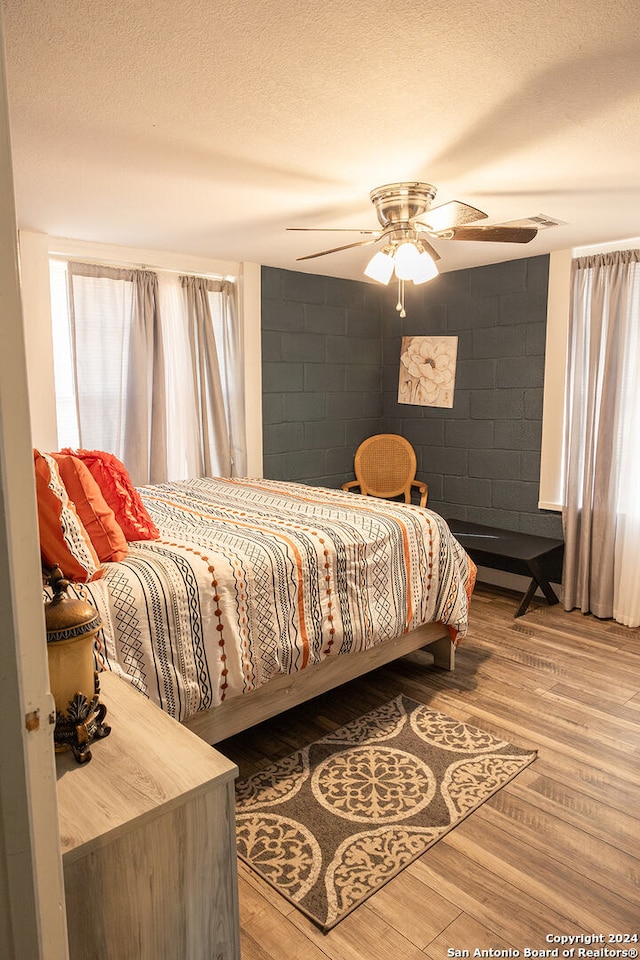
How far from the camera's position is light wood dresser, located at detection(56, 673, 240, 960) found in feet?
3.78

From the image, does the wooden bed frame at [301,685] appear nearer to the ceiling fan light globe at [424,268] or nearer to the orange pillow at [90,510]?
the orange pillow at [90,510]

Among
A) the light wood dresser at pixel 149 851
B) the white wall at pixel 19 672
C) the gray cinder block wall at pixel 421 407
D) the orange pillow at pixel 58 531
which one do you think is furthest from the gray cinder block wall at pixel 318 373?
the white wall at pixel 19 672

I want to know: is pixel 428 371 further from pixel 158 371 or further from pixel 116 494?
pixel 116 494

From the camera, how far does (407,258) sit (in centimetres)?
275

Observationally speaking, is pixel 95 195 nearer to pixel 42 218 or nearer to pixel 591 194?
pixel 42 218

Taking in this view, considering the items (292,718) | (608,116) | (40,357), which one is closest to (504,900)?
(292,718)

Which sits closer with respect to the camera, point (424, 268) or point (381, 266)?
point (424, 268)

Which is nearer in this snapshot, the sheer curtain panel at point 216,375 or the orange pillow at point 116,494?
the orange pillow at point 116,494

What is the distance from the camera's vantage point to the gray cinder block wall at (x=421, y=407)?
4.54 meters

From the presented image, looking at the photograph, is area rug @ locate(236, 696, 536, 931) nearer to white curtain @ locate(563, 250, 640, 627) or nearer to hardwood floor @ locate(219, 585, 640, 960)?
hardwood floor @ locate(219, 585, 640, 960)

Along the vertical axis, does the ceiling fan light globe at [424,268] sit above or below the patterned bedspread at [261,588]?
above

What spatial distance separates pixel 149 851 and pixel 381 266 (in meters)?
2.54

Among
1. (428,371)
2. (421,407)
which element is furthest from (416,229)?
(421,407)

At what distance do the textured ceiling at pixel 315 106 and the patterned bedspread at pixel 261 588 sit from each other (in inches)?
59.1
